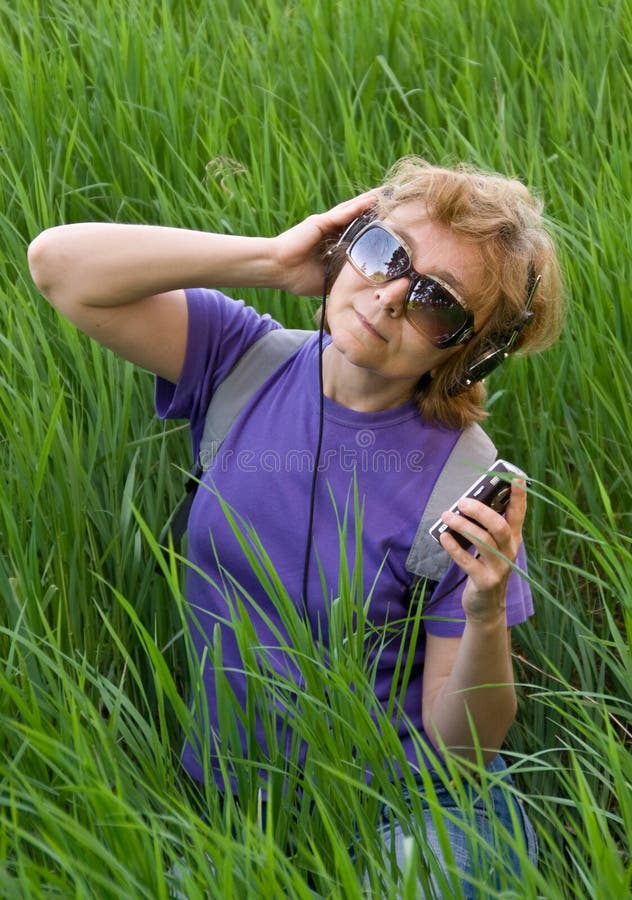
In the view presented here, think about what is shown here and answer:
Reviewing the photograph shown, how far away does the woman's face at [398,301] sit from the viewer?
5.24 ft

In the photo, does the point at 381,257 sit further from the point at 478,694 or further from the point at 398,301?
the point at 478,694

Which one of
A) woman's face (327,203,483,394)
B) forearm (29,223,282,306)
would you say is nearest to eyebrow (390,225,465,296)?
woman's face (327,203,483,394)

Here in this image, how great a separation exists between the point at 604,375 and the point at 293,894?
1231 mm

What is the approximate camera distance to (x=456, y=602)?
1648 mm

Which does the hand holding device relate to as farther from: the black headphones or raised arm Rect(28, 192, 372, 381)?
raised arm Rect(28, 192, 372, 381)

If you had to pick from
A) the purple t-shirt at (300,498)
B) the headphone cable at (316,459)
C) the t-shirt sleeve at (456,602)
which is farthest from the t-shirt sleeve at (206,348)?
the t-shirt sleeve at (456,602)

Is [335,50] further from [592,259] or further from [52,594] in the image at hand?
[52,594]

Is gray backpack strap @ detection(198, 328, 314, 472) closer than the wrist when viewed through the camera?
No

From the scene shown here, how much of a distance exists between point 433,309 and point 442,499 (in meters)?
0.26

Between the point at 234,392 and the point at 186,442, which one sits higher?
the point at 234,392

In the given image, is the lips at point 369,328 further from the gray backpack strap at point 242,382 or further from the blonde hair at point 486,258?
the gray backpack strap at point 242,382

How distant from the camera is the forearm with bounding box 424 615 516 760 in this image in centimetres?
152

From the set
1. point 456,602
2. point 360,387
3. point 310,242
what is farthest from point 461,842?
point 310,242

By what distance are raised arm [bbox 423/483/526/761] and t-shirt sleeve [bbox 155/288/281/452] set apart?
1.54ft
